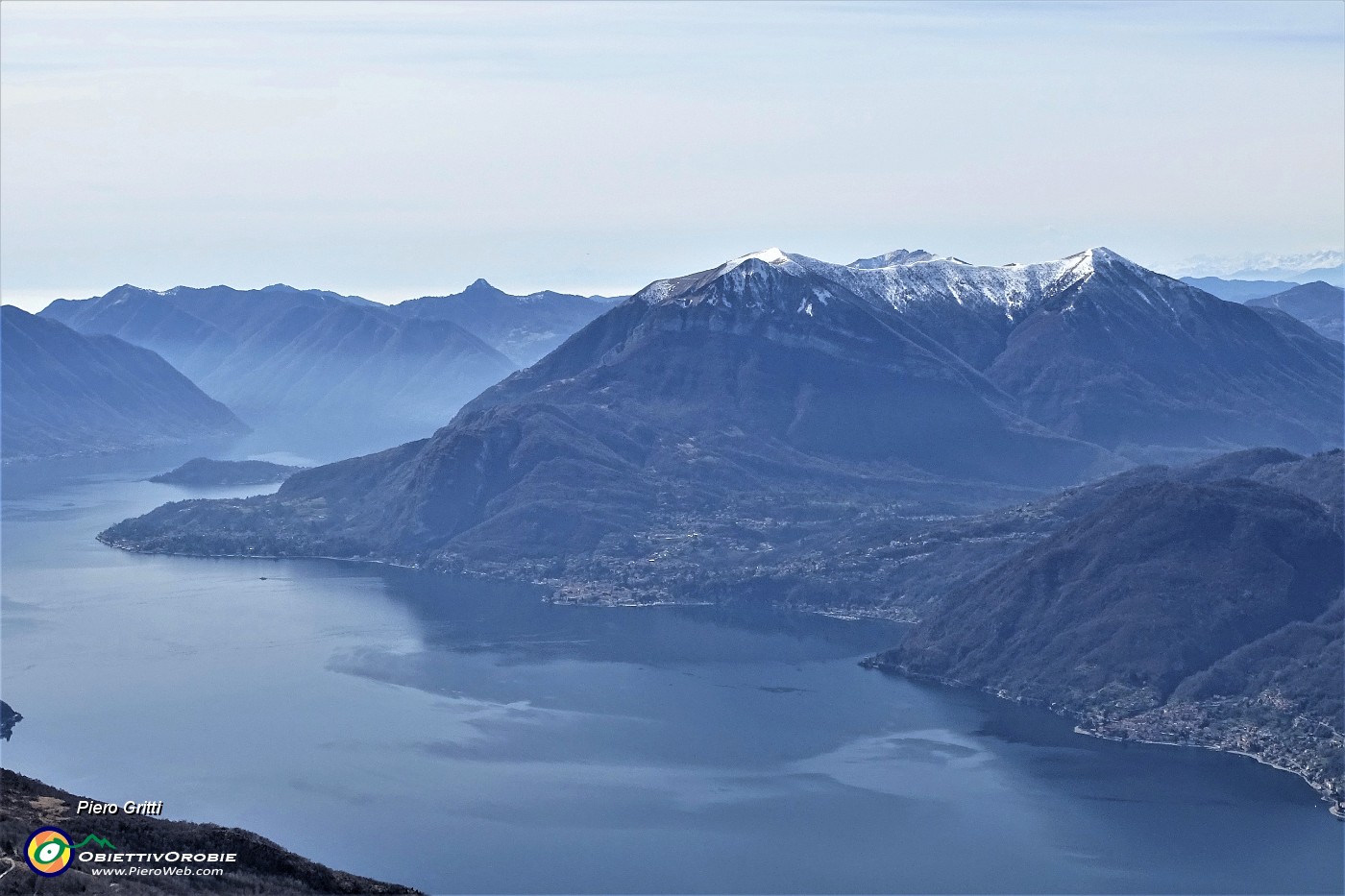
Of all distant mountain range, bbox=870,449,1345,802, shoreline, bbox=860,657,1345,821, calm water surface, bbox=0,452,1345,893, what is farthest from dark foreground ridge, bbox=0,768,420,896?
distant mountain range, bbox=870,449,1345,802

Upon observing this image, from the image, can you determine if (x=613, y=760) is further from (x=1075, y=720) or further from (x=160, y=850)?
(x=160, y=850)

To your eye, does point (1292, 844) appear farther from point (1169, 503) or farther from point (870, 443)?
point (870, 443)

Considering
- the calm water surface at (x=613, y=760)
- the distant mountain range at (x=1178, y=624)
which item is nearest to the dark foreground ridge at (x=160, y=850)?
the calm water surface at (x=613, y=760)

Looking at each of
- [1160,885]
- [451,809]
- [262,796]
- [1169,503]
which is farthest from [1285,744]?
[262,796]

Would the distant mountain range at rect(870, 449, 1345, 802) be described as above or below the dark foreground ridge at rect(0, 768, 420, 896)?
above

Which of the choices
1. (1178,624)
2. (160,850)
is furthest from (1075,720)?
(160,850)

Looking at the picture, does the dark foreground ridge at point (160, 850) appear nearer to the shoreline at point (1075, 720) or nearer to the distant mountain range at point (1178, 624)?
the shoreline at point (1075, 720)

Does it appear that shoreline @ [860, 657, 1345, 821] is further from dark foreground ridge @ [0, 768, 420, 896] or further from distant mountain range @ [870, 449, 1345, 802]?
dark foreground ridge @ [0, 768, 420, 896]
